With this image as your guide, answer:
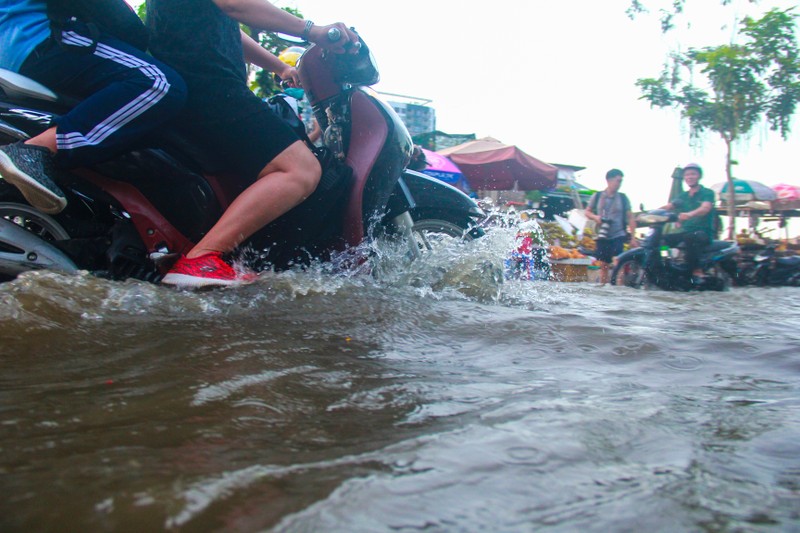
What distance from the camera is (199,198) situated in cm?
250

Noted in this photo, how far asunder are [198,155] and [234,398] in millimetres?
1504

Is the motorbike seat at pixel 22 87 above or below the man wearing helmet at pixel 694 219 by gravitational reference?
above

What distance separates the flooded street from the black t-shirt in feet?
2.38

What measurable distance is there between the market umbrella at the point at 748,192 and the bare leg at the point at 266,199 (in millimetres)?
15057

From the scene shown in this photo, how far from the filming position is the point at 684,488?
0.93m

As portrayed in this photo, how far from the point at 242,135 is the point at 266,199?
0.27 m

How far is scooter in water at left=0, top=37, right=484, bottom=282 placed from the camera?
2.19m

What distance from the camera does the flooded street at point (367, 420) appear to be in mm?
781

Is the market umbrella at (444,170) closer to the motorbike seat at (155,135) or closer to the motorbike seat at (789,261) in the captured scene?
the motorbike seat at (789,261)

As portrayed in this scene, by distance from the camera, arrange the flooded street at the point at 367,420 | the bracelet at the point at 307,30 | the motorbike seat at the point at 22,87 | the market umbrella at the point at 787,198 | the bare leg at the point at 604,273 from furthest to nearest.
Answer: the market umbrella at the point at 787,198 → the bare leg at the point at 604,273 → the bracelet at the point at 307,30 → the motorbike seat at the point at 22,87 → the flooded street at the point at 367,420

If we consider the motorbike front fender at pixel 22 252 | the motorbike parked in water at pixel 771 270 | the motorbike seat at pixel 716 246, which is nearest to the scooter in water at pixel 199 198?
the motorbike front fender at pixel 22 252

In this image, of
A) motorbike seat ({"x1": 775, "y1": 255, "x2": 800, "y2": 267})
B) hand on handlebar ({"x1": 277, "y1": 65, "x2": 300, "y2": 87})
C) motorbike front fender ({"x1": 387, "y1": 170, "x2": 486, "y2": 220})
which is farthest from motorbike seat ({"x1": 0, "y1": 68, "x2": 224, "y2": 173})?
motorbike seat ({"x1": 775, "y1": 255, "x2": 800, "y2": 267})

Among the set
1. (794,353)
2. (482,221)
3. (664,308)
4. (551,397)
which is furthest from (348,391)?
(664,308)

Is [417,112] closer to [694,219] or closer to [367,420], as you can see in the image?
[694,219]
